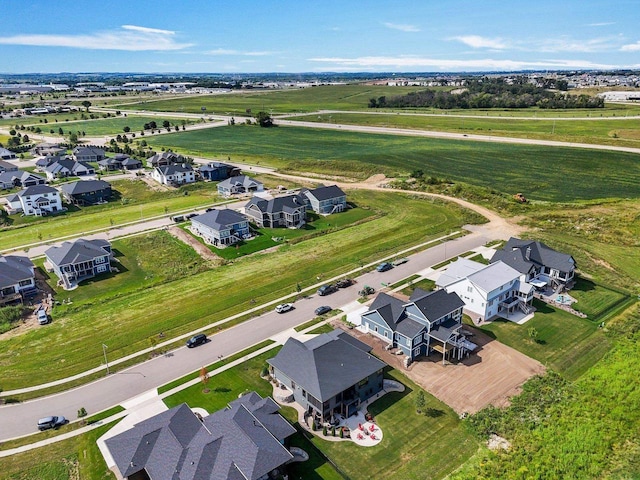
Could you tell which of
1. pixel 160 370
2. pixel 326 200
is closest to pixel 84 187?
pixel 326 200

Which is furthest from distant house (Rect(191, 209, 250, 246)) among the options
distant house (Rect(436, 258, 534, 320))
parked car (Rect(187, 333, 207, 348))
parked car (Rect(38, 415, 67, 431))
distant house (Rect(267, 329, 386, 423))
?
parked car (Rect(38, 415, 67, 431))

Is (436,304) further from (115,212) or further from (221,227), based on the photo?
(115,212)

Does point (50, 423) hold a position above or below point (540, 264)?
below

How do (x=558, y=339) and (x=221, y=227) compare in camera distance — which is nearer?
(x=558, y=339)

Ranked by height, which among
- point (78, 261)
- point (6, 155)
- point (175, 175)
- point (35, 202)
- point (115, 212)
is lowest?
point (115, 212)

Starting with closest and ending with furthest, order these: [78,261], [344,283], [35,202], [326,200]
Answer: [344,283] → [78,261] → [326,200] → [35,202]

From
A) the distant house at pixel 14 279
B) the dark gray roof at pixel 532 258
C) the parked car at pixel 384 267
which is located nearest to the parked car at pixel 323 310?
the parked car at pixel 384 267
